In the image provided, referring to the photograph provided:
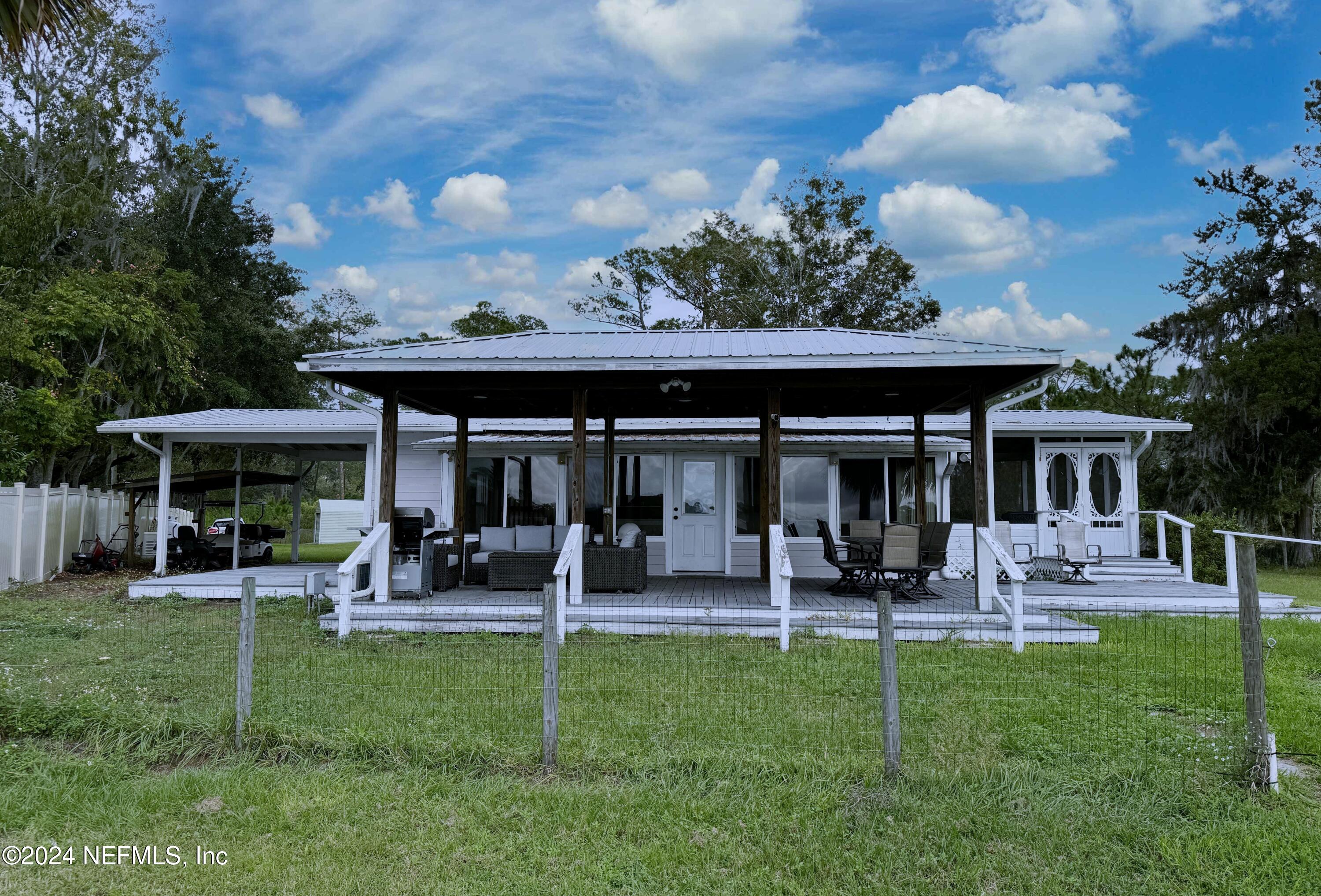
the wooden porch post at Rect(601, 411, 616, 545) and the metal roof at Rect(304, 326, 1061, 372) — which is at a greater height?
the metal roof at Rect(304, 326, 1061, 372)

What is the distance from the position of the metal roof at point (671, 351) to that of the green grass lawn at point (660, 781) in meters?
3.31

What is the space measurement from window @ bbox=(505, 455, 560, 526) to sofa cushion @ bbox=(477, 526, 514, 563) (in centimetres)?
225

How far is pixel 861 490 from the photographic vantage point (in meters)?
13.6

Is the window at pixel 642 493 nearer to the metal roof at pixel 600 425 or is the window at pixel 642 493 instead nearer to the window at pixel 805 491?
the metal roof at pixel 600 425

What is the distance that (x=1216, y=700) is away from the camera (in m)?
5.62

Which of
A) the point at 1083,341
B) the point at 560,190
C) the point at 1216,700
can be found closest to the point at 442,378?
the point at 1216,700

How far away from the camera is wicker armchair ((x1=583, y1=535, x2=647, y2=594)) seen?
10156mm

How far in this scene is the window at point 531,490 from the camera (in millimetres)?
14180

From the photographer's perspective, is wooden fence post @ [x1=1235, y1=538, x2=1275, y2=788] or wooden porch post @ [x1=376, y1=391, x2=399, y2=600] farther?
wooden porch post @ [x1=376, y1=391, x2=399, y2=600]

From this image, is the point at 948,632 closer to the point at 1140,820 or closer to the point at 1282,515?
the point at 1140,820

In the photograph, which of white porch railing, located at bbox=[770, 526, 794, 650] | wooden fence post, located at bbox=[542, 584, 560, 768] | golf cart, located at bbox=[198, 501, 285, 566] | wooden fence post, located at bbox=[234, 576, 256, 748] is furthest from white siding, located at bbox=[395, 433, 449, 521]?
wooden fence post, located at bbox=[542, 584, 560, 768]

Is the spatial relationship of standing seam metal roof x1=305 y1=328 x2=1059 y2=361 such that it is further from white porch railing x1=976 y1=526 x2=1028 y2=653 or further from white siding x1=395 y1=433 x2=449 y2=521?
white siding x1=395 y1=433 x2=449 y2=521

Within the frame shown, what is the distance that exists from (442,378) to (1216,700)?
7603 mm

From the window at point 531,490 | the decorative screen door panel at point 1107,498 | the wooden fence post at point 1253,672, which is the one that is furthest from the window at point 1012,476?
the wooden fence post at point 1253,672
